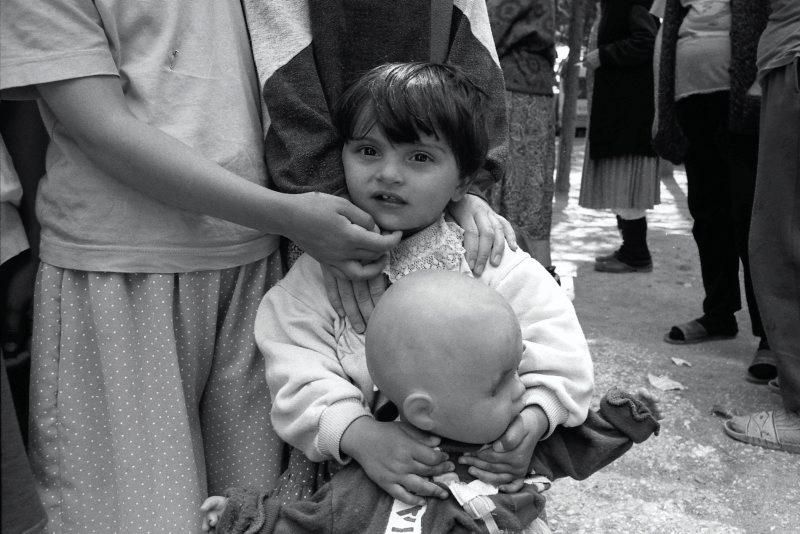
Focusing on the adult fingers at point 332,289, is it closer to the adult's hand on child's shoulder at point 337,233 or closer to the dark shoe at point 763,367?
the adult's hand on child's shoulder at point 337,233

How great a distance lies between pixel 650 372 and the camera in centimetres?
395

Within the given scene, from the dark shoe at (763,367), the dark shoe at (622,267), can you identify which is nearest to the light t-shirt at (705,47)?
the dark shoe at (763,367)

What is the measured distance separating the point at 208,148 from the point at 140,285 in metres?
0.29

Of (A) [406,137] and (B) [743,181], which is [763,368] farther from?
(A) [406,137]

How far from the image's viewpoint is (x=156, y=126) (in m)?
1.47

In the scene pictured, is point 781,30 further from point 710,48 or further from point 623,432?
point 623,432

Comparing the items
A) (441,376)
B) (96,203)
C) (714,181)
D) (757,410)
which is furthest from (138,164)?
(714,181)

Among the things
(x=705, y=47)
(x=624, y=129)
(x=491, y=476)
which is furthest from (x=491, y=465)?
(x=624, y=129)

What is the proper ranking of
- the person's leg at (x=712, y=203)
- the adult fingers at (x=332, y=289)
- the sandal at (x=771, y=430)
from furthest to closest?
the person's leg at (x=712, y=203) → the sandal at (x=771, y=430) → the adult fingers at (x=332, y=289)

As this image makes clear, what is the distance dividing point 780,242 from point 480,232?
1.76m

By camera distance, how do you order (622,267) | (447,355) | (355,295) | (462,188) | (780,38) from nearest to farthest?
(447,355) < (355,295) < (462,188) < (780,38) < (622,267)

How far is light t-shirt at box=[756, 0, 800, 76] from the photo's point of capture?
9.04 feet

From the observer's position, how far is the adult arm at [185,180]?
137 cm

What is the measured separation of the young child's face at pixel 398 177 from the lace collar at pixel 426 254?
2.4 inches
